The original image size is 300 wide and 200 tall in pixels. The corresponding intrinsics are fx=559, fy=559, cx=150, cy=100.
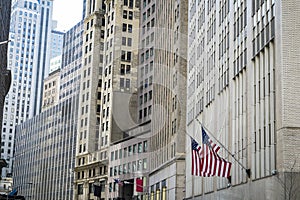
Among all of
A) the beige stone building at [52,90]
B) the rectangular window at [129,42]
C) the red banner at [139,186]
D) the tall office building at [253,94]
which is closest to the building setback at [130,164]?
the red banner at [139,186]

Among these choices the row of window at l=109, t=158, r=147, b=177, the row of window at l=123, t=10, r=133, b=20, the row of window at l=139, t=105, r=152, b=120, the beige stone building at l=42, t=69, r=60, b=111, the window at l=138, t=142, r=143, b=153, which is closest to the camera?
the row of window at l=109, t=158, r=147, b=177

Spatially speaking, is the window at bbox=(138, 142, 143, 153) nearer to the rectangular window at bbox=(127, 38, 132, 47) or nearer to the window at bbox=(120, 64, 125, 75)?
the window at bbox=(120, 64, 125, 75)

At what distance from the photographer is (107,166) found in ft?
389

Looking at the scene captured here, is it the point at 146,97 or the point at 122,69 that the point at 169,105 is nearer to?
the point at 146,97

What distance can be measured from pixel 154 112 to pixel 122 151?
22290 millimetres

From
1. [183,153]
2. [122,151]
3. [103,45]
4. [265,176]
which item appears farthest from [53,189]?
[265,176]

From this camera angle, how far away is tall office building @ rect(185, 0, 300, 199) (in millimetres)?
31078

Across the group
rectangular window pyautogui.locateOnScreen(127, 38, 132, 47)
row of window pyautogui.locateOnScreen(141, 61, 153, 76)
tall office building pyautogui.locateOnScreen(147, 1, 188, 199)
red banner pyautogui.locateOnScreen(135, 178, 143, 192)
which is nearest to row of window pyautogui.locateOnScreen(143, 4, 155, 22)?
row of window pyautogui.locateOnScreen(141, 61, 153, 76)

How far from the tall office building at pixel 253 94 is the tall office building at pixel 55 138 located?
315ft

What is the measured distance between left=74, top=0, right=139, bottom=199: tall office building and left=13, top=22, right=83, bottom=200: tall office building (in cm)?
802

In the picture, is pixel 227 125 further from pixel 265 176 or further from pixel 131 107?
pixel 131 107

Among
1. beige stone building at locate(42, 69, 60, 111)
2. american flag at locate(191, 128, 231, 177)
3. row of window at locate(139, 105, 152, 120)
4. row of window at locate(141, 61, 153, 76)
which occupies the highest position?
beige stone building at locate(42, 69, 60, 111)

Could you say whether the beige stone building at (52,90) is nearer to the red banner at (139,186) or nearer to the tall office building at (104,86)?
the tall office building at (104,86)

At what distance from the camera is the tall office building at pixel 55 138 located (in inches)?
5807
